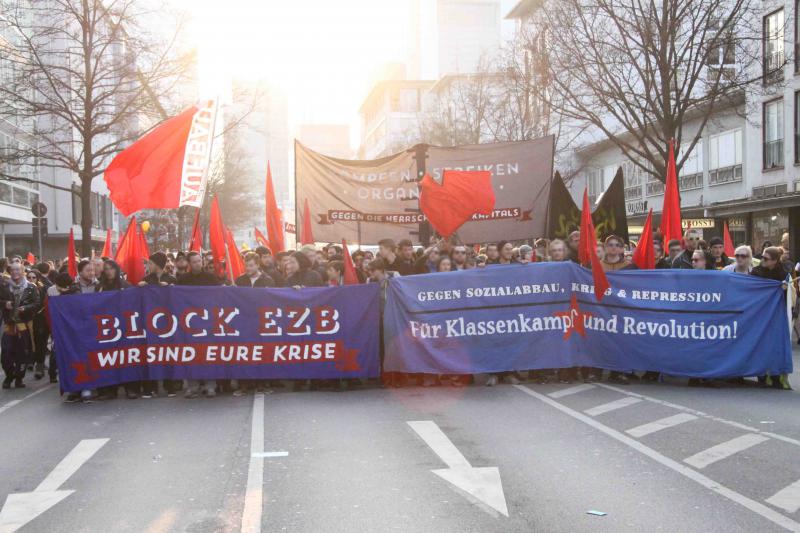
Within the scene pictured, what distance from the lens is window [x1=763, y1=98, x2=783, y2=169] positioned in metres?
33.9

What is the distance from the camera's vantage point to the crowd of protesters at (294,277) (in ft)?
41.3

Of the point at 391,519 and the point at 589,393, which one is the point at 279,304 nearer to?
the point at 589,393

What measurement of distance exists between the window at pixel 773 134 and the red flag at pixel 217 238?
25.5 m

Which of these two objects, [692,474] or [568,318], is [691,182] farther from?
[692,474]

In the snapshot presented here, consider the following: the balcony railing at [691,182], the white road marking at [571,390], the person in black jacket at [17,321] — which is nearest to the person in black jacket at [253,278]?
the person in black jacket at [17,321]

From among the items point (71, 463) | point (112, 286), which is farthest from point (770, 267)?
point (71, 463)

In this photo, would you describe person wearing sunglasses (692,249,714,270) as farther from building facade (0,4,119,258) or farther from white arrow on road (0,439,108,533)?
Result: building facade (0,4,119,258)

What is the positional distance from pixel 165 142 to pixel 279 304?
2.96 m

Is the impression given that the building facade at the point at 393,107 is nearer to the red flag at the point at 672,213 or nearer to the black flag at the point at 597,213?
the black flag at the point at 597,213

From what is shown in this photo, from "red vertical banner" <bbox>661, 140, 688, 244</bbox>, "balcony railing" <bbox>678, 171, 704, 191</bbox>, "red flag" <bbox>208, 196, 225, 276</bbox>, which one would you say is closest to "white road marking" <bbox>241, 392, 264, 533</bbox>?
"red flag" <bbox>208, 196, 225, 276</bbox>

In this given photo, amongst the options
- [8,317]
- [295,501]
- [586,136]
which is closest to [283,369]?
[8,317]

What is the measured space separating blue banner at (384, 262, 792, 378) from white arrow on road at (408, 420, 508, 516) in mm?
3634

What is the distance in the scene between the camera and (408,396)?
38.4 ft

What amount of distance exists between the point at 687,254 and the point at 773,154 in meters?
22.8
